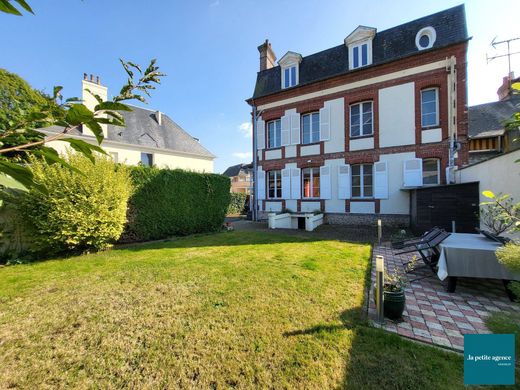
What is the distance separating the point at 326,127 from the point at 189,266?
1023cm

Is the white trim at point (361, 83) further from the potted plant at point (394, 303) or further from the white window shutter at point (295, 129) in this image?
the potted plant at point (394, 303)

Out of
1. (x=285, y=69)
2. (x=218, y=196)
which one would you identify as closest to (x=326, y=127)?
(x=285, y=69)

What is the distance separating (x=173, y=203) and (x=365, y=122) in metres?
9.74

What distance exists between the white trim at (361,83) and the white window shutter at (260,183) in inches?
156

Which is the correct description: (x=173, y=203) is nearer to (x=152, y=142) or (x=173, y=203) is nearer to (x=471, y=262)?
(x=471, y=262)

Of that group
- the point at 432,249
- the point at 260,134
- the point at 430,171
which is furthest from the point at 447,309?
the point at 260,134

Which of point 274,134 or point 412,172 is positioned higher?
point 274,134

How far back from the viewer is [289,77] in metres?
13.9

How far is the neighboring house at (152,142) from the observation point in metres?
16.8

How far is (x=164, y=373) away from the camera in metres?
2.22

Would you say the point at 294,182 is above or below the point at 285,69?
below

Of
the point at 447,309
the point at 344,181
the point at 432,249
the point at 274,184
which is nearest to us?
the point at 447,309

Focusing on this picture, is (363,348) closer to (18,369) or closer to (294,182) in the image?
(18,369)

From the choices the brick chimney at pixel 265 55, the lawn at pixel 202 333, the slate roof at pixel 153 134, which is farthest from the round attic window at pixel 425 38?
the slate roof at pixel 153 134
